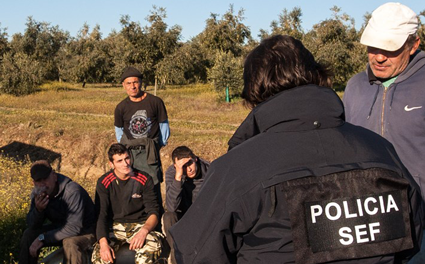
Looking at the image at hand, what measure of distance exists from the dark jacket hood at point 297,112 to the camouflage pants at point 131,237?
3810 mm

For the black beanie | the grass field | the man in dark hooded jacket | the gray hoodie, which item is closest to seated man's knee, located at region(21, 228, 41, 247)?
the grass field

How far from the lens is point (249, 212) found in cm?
163

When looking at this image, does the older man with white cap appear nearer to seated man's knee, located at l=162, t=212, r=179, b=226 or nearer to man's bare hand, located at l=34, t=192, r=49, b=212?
seated man's knee, located at l=162, t=212, r=179, b=226

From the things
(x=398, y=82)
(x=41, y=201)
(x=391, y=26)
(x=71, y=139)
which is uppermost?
(x=391, y=26)

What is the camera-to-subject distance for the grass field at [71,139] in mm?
8531

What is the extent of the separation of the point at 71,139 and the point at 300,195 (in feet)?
53.1

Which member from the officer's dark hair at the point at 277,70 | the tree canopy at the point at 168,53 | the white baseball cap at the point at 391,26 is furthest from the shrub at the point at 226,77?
the officer's dark hair at the point at 277,70

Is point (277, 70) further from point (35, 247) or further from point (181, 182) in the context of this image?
point (35, 247)

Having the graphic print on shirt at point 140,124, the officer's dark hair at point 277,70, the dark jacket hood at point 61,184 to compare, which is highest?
the officer's dark hair at point 277,70

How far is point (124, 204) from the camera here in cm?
570

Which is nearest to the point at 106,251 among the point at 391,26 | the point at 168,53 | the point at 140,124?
the point at 140,124

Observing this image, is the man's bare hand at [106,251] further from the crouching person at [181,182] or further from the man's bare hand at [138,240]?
the crouching person at [181,182]

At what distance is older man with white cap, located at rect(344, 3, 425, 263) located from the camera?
260 cm

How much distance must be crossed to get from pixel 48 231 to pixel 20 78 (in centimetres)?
3181
